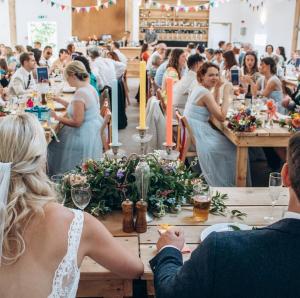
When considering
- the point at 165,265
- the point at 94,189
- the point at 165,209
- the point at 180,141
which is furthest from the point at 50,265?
the point at 180,141

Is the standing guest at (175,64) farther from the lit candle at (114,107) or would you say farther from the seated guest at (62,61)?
the lit candle at (114,107)

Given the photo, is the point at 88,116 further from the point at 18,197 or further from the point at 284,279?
the point at 284,279

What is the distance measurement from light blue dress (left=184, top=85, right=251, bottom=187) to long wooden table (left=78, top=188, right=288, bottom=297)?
1.83 m

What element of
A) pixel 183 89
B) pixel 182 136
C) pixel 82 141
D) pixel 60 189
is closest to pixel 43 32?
pixel 183 89

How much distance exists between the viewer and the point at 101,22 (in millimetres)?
15148

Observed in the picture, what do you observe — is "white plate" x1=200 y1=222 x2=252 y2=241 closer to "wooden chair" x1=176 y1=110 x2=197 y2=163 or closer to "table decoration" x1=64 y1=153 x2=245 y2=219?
"table decoration" x1=64 y1=153 x2=245 y2=219

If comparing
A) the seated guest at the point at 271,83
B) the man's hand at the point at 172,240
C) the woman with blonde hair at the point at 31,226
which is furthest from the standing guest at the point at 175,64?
the woman with blonde hair at the point at 31,226

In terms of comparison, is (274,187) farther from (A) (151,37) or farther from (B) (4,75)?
(A) (151,37)

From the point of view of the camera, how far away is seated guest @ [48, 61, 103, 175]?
158 inches

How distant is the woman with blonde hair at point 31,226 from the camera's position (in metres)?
1.37

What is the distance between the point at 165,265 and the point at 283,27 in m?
12.4

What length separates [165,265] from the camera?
1.43 meters

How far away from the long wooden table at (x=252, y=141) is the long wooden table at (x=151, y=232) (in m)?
1.43

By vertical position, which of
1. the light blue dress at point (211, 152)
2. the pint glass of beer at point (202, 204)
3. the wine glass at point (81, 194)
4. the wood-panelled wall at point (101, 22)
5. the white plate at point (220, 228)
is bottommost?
the light blue dress at point (211, 152)
